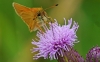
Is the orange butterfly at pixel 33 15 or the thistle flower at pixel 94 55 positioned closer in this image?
the thistle flower at pixel 94 55

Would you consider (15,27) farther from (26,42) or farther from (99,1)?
(99,1)

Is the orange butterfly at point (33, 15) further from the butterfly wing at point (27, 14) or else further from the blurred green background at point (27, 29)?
the blurred green background at point (27, 29)

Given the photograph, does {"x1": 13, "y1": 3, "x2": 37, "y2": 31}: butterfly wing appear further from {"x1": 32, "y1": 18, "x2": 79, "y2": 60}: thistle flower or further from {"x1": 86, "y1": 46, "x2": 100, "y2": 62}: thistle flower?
{"x1": 86, "y1": 46, "x2": 100, "y2": 62}: thistle flower

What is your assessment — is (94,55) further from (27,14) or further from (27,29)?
(27,29)

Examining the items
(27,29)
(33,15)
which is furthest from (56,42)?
(27,29)

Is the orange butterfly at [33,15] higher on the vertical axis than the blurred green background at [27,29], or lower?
lower

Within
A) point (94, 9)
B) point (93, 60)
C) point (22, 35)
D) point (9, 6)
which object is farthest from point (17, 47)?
point (93, 60)

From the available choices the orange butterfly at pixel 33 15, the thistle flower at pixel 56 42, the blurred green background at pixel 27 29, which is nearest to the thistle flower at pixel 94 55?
the thistle flower at pixel 56 42
